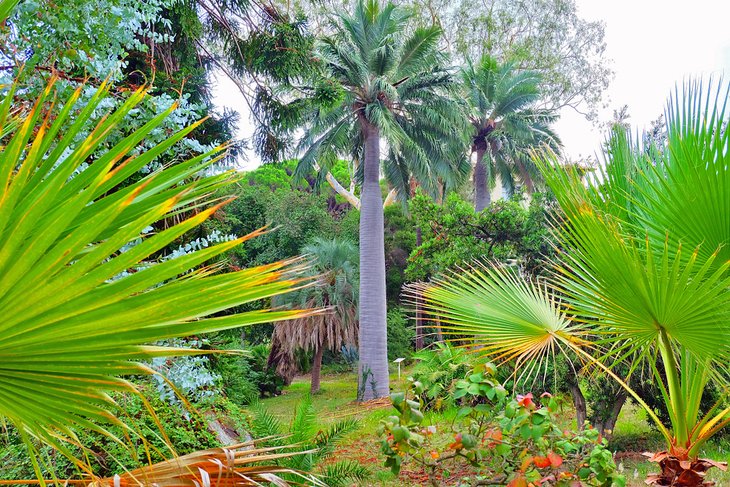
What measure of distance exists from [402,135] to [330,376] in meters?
12.7

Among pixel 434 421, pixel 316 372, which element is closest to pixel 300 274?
pixel 434 421

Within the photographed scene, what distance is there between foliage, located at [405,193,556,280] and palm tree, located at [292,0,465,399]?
211 cm

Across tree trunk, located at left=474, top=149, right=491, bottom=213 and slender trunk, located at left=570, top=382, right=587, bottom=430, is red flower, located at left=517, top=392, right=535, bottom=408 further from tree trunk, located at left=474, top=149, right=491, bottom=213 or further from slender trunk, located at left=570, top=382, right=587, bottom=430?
tree trunk, located at left=474, top=149, right=491, bottom=213

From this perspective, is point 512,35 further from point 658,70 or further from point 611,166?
point 611,166

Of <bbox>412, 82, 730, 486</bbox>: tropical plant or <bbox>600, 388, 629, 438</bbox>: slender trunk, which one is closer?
<bbox>412, 82, 730, 486</bbox>: tropical plant

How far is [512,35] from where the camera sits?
27.8 meters

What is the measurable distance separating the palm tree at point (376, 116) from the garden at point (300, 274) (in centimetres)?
8

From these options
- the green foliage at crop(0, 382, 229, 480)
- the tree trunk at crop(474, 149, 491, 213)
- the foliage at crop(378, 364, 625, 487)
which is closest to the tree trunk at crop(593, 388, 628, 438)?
the foliage at crop(378, 364, 625, 487)

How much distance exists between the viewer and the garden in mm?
1183

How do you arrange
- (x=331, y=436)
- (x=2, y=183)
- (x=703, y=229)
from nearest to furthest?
(x=2, y=183) < (x=703, y=229) < (x=331, y=436)

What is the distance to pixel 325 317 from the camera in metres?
20.4

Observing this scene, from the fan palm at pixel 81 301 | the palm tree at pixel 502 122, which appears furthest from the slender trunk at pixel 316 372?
the fan palm at pixel 81 301

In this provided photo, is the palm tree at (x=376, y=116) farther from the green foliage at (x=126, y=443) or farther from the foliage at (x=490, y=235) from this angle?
the green foliage at (x=126, y=443)

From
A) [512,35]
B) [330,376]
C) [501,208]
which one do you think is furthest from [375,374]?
[512,35]
